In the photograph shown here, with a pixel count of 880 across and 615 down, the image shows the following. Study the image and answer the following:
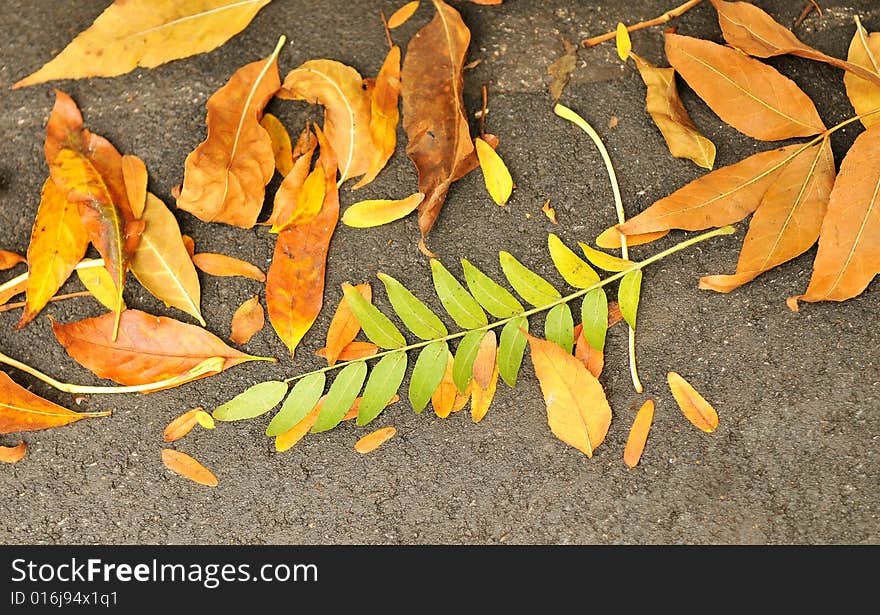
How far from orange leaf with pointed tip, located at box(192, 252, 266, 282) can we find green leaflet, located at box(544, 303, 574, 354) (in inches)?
16.4

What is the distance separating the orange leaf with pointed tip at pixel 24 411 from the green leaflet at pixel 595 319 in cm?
74

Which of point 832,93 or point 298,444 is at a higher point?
point 832,93

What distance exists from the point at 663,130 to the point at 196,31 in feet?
2.17

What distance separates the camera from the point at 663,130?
0.95m

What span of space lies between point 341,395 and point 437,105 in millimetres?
422

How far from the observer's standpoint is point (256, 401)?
3.25ft

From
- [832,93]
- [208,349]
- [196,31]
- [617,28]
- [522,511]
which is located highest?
[196,31]

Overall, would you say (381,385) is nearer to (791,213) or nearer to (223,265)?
(223,265)

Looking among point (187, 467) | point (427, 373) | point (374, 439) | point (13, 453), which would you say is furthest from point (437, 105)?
point (13, 453)

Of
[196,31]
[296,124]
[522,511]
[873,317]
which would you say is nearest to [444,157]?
[296,124]

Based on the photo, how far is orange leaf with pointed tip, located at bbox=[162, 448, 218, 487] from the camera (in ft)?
3.30

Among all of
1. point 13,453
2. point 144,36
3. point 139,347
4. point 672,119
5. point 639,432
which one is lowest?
point 639,432

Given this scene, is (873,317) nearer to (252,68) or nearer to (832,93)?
(832,93)

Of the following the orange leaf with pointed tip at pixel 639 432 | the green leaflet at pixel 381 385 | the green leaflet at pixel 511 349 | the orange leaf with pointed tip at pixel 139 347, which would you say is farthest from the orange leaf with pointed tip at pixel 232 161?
the orange leaf with pointed tip at pixel 639 432
